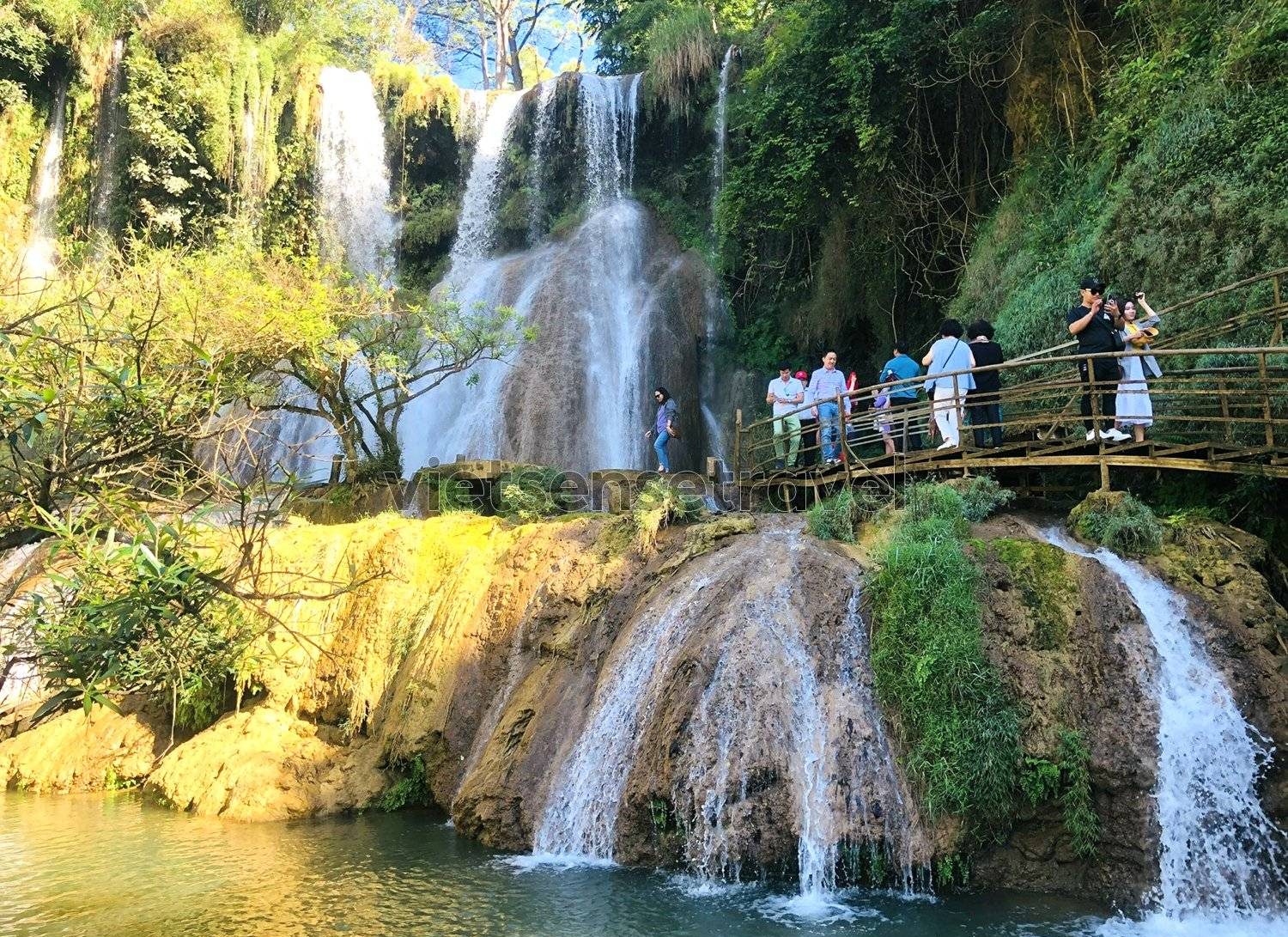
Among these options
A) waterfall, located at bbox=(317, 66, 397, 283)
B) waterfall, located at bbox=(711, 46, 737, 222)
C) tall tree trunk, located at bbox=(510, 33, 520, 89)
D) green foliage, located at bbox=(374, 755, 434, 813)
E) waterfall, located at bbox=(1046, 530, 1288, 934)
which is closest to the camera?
waterfall, located at bbox=(1046, 530, 1288, 934)

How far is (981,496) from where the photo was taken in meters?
10.3

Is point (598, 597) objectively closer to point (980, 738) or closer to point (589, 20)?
point (980, 738)

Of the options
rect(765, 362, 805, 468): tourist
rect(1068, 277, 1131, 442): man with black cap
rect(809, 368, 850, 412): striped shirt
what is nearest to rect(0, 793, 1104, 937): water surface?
rect(1068, 277, 1131, 442): man with black cap

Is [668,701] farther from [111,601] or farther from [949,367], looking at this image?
[949,367]

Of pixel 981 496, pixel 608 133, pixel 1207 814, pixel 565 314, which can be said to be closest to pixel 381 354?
pixel 565 314

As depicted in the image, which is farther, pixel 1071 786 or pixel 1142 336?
pixel 1142 336

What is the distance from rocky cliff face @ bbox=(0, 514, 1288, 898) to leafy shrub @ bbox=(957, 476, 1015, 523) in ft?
0.62

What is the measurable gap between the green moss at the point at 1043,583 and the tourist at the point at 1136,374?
1631 millimetres

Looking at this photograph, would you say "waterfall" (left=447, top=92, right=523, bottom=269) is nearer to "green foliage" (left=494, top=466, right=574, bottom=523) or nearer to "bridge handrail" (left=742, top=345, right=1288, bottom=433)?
"green foliage" (left=494, top=466, right=574, bottom=523)

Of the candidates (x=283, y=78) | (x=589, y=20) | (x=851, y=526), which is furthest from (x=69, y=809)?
(x=589, y=20)

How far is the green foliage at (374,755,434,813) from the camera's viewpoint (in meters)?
11.0

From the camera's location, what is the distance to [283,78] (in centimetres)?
2644

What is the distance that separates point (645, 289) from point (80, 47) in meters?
16.6

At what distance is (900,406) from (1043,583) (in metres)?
3.63
